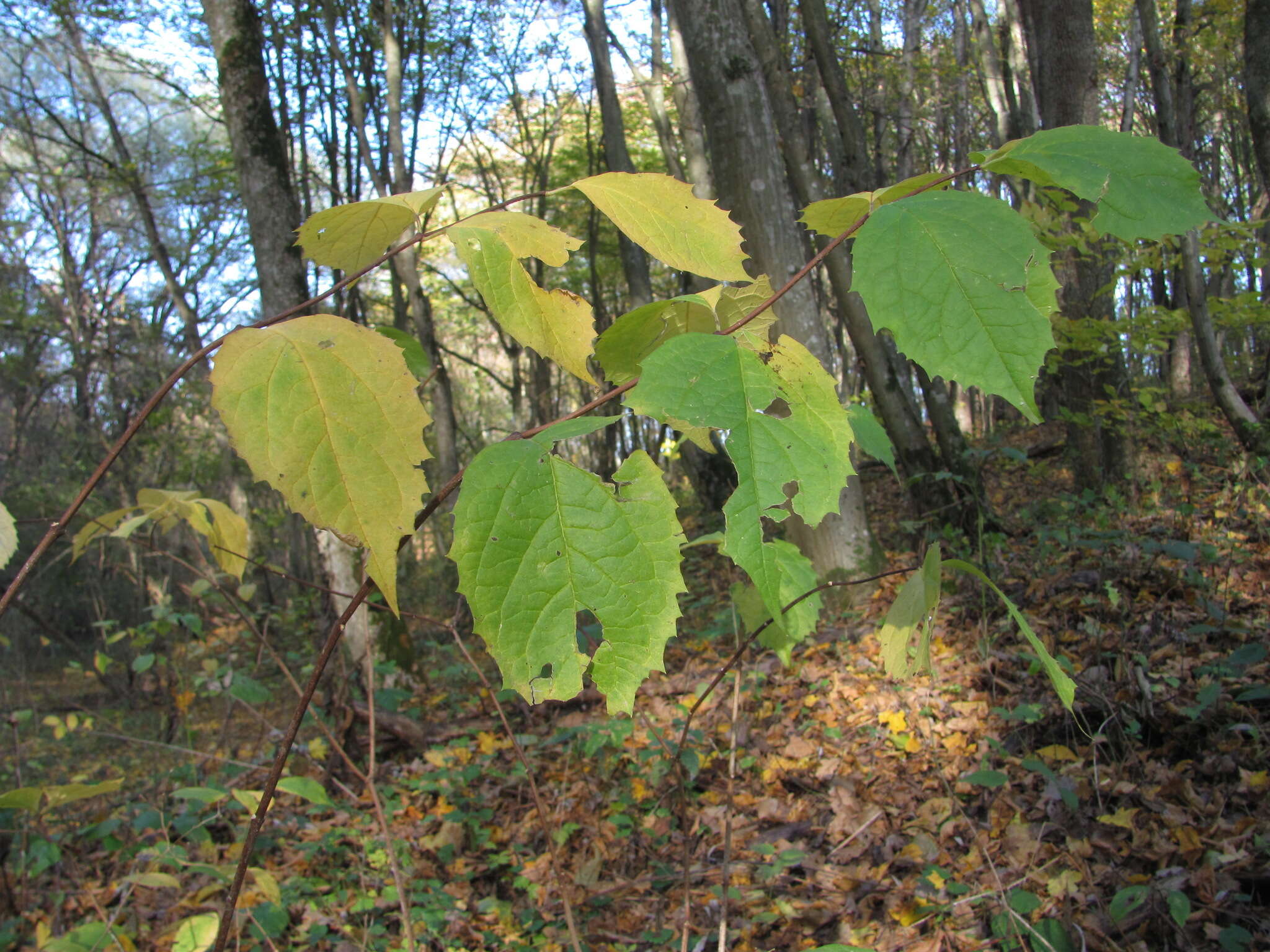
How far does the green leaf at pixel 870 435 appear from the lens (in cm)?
136

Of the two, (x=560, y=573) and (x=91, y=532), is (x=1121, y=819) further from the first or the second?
(x=91, y=532)

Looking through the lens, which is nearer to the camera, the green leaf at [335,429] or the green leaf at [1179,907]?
the green leaf at [335,429]

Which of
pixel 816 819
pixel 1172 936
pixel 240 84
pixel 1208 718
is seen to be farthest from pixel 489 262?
pixel 240 84

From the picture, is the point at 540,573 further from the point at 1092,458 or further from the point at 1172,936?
the point at 1092,458

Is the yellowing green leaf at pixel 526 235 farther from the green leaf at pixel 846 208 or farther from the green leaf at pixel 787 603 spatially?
the green leaf at pixel 787 603

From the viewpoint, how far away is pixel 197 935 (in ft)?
5.03

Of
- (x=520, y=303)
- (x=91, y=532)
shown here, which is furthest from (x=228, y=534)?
(x=520, y=303)

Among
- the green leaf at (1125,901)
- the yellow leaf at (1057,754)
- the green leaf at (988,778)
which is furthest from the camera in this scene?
the yellow leaf at (1057,754)

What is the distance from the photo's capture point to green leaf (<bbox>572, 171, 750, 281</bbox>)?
656 millimetres

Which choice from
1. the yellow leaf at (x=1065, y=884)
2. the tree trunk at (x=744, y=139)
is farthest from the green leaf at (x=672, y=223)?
the tree trunk at (x=744, y=139)

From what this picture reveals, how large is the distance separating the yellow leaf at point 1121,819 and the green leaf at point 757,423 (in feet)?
8.09

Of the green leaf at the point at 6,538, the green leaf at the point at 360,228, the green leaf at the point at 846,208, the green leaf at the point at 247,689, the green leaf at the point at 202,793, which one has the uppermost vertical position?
the green leaf at the point at 360,228

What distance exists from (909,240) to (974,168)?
0.14 m

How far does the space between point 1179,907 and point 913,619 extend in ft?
5.37
